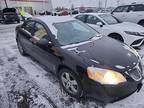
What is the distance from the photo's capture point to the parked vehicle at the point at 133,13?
31.4ft

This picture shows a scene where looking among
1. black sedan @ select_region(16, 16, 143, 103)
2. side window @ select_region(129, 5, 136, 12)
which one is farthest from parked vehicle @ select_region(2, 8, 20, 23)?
black sedan @ select_region(16, 16, 143, 103)

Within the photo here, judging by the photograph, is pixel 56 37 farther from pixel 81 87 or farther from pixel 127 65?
pixel 127 65

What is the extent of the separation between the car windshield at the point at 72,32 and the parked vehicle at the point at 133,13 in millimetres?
6106

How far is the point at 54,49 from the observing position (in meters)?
3.60

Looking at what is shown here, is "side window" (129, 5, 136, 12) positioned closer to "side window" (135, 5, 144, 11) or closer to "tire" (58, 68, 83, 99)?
"side window" (135, 5, 144, 11)

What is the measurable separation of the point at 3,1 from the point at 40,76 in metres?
32.0

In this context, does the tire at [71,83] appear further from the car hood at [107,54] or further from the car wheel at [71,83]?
the car hood at [107,54]

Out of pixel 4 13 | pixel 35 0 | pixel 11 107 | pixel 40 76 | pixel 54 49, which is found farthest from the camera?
pixel 35 0

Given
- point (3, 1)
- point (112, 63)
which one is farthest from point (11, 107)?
point (3, 1)

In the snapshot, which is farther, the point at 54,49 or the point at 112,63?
the point at 54,49

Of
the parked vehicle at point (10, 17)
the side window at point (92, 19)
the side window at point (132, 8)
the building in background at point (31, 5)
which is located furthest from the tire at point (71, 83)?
the building in background at point (31, 5)

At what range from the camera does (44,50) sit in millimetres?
3975

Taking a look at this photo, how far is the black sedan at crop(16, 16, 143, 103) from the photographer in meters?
2.83

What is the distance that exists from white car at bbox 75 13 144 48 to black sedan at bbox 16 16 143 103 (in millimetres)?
2081
